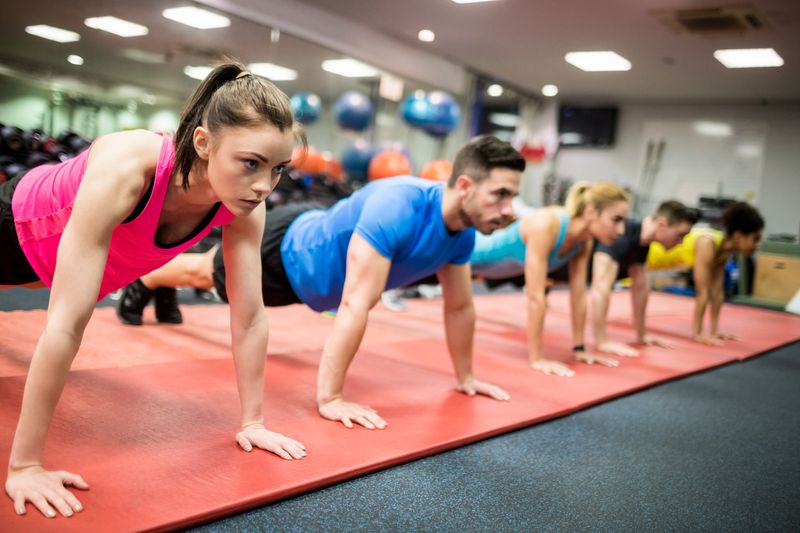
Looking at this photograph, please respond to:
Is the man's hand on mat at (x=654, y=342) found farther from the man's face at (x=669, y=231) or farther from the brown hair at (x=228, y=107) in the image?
the brown hair at (x=228, y=107)

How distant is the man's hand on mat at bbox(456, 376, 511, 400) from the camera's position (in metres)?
2.32

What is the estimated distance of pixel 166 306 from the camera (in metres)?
2.95

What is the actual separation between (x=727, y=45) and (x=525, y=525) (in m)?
7.17

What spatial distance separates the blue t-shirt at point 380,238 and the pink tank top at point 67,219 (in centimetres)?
59

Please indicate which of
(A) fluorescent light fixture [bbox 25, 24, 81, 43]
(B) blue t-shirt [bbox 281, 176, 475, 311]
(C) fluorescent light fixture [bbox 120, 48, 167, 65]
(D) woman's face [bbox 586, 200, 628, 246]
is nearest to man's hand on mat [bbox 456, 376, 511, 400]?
(B) blue t-shirt [bbox 281, 176, 475, 311]

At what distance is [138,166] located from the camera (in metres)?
1.28

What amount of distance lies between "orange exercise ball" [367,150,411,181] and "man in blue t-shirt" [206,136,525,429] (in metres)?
4.22

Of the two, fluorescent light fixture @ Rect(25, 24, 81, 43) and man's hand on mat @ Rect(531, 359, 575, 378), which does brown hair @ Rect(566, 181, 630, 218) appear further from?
fluorescent light fixture @ Rect(25, 24, 81, 43)

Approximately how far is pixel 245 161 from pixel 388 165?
5517mm

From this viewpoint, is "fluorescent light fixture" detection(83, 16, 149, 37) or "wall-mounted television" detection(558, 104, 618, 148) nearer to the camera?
"fluorescent light fixture" detection(83, 16, 149, 37)

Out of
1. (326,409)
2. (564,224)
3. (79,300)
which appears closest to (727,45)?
(564,224)

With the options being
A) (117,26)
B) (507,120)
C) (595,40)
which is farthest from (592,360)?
(507,120)

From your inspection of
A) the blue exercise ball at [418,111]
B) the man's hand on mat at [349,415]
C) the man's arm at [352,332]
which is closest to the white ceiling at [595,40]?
the blue exercise ball at [418,111]

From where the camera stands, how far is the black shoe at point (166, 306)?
9.58ft
